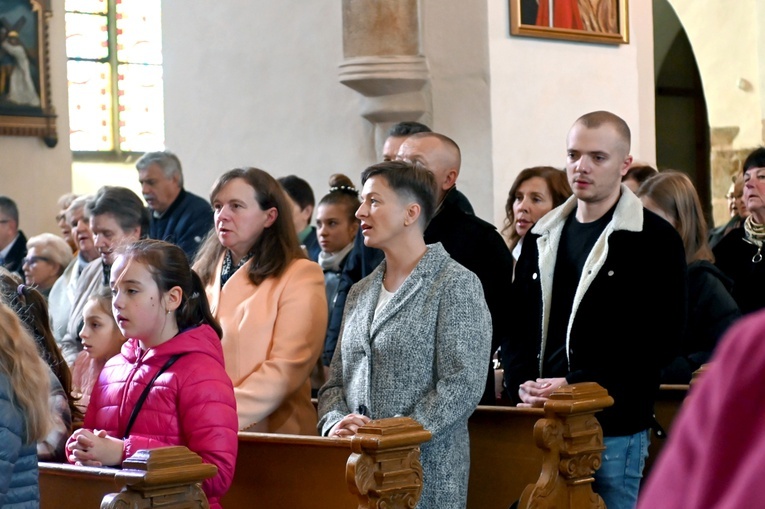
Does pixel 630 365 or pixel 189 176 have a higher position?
pixel 189 176

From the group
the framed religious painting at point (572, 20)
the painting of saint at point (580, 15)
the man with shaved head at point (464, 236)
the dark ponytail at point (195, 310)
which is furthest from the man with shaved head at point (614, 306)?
the painting of saint at point (580, 15)

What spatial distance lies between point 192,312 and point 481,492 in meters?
1.16

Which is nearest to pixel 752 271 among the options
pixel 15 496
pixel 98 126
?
pixel 15 496

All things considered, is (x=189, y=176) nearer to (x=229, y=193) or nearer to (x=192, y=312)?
(x=229, y=193)

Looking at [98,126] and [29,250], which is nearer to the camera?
[29,250]

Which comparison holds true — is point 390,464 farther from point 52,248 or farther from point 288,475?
point 52,248

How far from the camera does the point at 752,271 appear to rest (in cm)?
521

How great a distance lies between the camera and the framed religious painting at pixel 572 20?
7105 millimetres

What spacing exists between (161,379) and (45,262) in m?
3.99

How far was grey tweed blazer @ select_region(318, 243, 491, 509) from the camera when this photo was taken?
134 inches

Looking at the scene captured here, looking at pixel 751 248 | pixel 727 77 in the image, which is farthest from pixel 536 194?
pixel 727 77

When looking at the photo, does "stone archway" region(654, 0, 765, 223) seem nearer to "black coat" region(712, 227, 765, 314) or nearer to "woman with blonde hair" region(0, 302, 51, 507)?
"black coat" region(712, 227, 765, 314)

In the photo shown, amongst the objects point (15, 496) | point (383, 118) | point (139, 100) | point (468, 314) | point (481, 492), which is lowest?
point (481, 492)

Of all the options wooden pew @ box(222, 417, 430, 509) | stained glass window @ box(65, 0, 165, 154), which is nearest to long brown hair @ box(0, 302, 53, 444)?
wooden pew @ box(222, 417, 430, 509)
